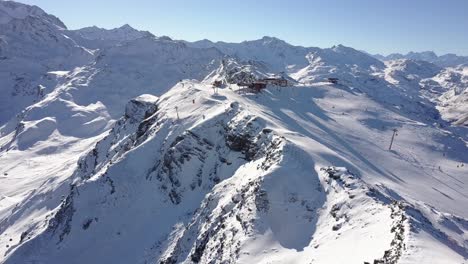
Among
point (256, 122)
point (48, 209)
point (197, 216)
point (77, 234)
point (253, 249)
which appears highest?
point (256, 122)

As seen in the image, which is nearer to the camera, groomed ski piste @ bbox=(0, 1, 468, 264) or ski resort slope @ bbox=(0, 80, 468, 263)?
ski resort slope @ bbox=(0, 80, 468, 263)

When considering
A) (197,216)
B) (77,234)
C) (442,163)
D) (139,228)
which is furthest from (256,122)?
(442,163)

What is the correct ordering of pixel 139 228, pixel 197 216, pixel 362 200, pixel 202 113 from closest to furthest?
pixel 362 200, pixel 197 216, pixel 139 228, pixel 202 113

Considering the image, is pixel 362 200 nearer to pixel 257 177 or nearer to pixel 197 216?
pixel 257 177

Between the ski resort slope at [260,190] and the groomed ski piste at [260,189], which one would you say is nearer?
the ski resort slope at [260,190]

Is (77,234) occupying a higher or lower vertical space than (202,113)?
lower

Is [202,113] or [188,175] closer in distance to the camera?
[188,175]

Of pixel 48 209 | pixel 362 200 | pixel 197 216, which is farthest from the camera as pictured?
pixel 48 209

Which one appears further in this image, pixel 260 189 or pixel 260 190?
pixel 260 189
